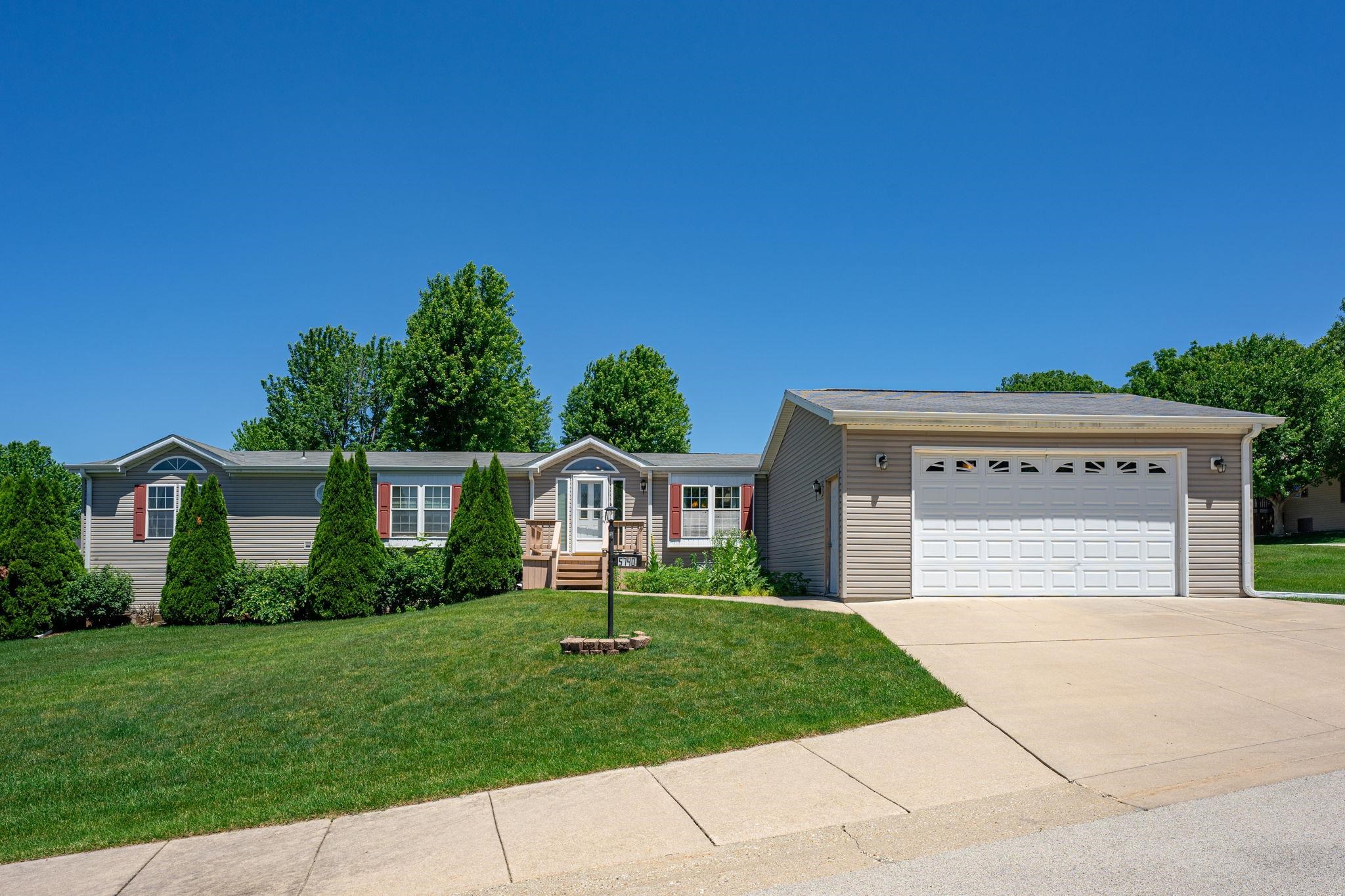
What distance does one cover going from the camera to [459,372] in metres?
32.3

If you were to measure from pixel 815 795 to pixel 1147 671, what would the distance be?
15.4ft

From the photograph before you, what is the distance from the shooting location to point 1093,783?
543cm

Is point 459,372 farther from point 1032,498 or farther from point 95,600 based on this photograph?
point 1032,498

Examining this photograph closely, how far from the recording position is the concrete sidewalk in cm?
446

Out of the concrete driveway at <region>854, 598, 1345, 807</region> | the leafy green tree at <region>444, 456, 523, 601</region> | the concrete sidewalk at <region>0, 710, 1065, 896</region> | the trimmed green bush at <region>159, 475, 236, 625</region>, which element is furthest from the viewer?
the trimmed green bush at <region>159, 475, 236, 625</region>

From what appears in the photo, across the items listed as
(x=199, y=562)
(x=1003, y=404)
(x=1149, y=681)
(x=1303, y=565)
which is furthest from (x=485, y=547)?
(x=1303, y=565)

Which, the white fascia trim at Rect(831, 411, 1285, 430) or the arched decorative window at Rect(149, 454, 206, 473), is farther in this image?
the arched decorative window at Rect(149, 454, 206, 473)

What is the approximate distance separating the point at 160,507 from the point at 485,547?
9690 mm

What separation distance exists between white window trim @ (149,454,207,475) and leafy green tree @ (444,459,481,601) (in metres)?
7.70

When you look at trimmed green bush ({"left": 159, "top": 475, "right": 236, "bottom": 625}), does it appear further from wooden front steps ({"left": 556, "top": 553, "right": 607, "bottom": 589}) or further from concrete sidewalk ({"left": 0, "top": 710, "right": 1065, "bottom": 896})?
concrete sidewalk ({"left": 0, "top": 710, "right": 1065, "bottom": 896})

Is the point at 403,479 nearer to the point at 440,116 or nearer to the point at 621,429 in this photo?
the point at 440,116

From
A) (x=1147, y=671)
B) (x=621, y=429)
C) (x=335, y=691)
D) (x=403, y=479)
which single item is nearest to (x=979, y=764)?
(x=1147, y=671)

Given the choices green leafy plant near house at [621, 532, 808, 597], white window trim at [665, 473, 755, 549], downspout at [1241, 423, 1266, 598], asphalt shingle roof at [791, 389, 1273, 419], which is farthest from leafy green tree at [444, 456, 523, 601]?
downspout at [1241, 423, 1266, 598]

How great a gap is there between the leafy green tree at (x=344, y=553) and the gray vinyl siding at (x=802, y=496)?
854 cm
